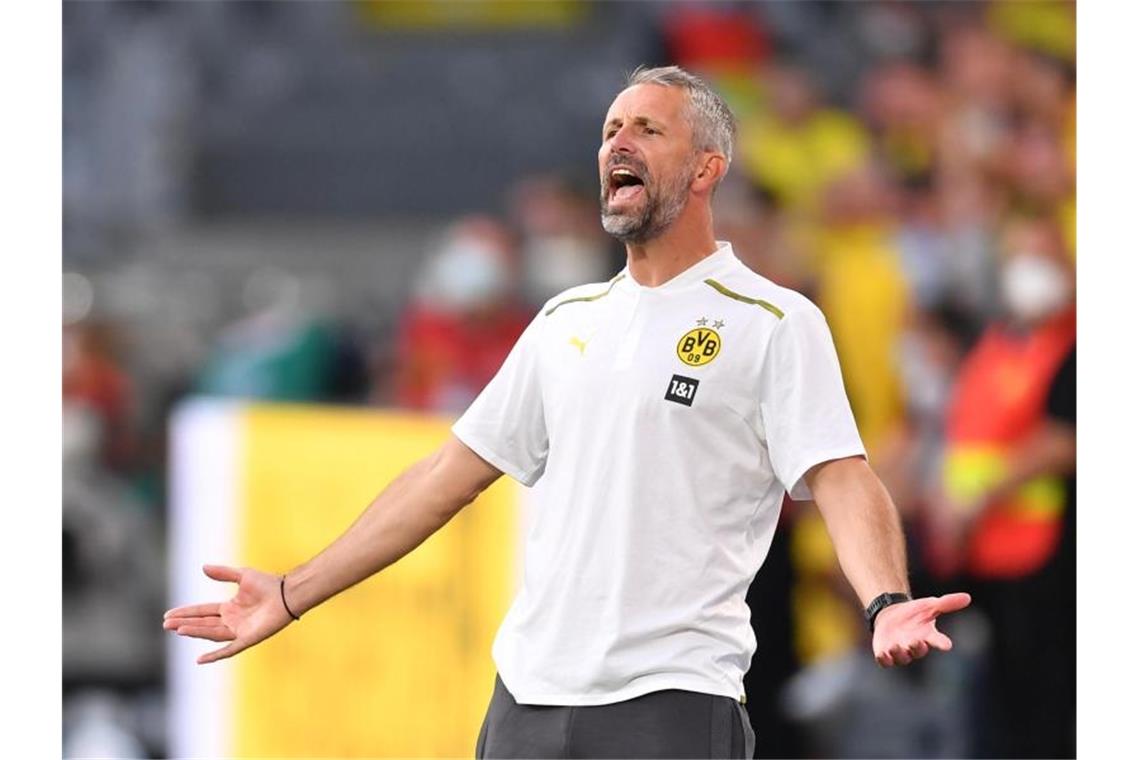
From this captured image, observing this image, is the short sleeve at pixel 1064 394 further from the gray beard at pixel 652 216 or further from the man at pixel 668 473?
the gray beard at pixel 652 216

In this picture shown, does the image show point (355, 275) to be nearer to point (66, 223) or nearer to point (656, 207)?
point (66, 223)

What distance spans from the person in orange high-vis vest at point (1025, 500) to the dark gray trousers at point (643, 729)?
3.72 meters

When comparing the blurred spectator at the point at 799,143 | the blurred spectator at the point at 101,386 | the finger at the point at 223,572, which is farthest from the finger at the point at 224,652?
the blurred spectator at the point at 101,386

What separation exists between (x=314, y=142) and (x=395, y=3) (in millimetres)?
1201

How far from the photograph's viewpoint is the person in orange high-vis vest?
7762 mm

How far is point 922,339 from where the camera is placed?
885 centimetres

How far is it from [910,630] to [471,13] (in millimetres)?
11368

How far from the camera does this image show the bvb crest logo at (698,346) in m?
4.21

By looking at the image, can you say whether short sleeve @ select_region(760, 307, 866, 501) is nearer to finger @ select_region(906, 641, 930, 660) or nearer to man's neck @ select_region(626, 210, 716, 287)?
man's neck @ select_region(626, 210, 716, 287)

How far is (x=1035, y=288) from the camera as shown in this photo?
25.9 feet

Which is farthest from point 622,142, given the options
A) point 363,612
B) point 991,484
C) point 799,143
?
point 799,143

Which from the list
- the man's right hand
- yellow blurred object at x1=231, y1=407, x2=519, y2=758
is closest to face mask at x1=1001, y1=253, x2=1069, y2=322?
yellow blurred object at x1=231, y1=407, x2=519, y2=758

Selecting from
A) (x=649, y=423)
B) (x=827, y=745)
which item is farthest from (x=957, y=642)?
(x=649, y=423)

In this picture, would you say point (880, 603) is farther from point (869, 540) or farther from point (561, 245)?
point (561, 245)
